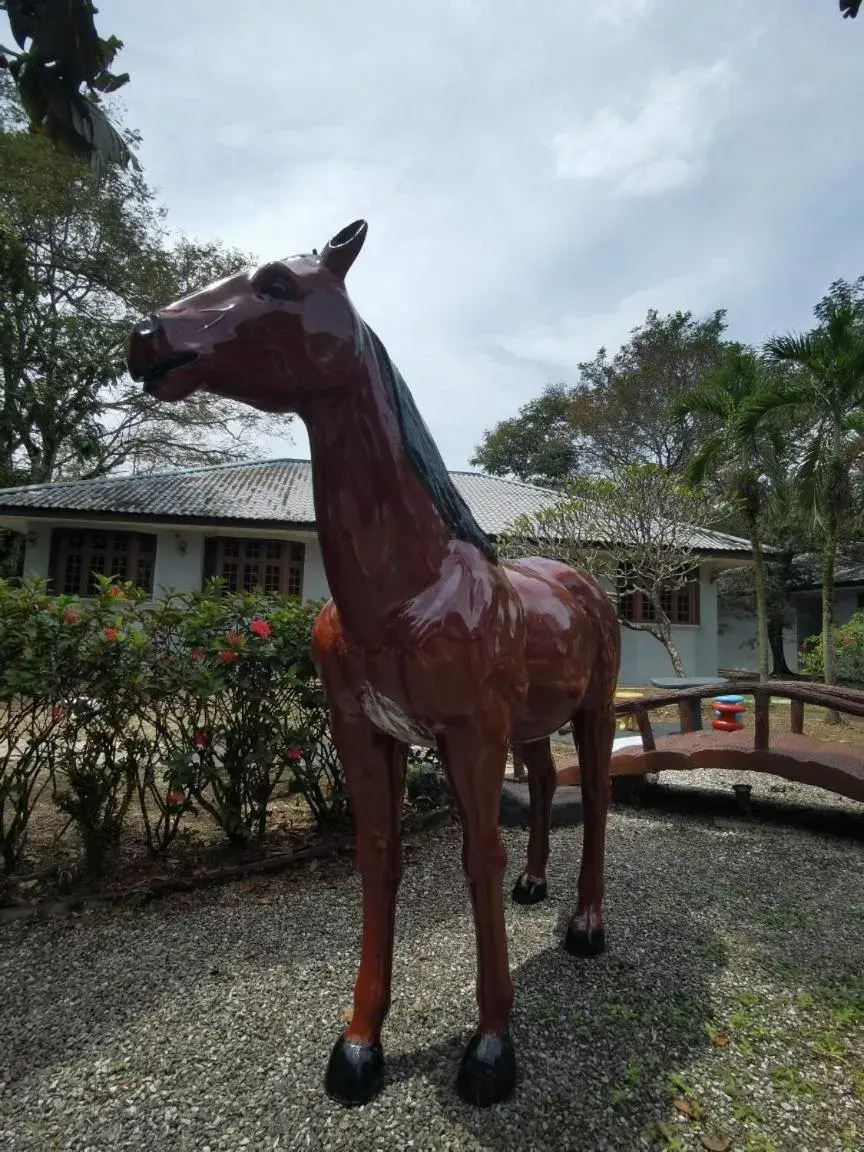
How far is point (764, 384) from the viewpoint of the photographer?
1098cm

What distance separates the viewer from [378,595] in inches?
68.6

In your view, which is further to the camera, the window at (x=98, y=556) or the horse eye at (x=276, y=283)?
the window at (x=98, y=556)

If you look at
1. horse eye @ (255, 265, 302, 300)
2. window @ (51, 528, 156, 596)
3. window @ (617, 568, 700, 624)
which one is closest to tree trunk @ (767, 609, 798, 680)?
window @ (617, 568, 700, 624)

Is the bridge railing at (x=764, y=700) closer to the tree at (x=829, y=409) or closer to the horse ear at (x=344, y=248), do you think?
the horse ear at (x=344, y=248)

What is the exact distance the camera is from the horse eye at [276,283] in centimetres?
152

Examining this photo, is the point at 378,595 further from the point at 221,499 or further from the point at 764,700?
the point at 221,499

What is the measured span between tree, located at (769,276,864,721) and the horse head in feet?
34.8

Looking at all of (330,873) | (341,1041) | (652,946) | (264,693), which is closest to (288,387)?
(341,1041)

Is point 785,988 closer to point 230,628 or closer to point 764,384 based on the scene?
point 230,628

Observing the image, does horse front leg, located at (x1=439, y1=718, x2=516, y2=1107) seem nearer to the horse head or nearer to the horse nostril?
the horse head

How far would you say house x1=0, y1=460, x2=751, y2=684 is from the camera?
45.0ft

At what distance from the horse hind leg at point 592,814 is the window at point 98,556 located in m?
14.0

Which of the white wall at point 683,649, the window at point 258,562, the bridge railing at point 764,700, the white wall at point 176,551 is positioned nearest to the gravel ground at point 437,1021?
the bridge railing at point 764,700

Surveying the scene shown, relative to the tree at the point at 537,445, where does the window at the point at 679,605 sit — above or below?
below
